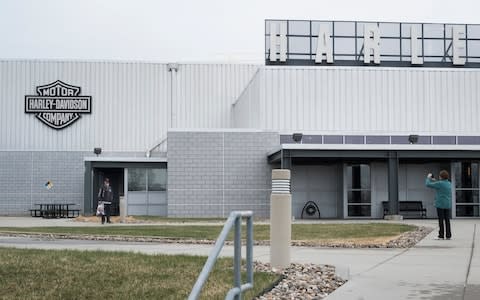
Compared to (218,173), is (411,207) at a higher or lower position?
lower

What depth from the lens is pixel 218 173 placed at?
34375mm

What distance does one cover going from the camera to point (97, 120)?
143ft

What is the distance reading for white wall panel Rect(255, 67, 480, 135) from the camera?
119 ft

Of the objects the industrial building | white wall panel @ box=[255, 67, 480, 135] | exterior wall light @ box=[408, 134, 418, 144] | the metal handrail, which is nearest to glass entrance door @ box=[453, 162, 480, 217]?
the industrial building

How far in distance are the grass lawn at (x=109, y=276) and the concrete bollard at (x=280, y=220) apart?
0.73m

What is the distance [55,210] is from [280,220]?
3053cm

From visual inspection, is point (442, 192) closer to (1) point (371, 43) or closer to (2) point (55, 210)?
(1) point (371, 43)

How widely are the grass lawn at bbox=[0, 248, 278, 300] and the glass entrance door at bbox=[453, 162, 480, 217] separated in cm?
2469

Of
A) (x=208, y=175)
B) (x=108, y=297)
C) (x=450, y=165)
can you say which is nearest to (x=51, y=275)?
Result: (x=108, y=297)

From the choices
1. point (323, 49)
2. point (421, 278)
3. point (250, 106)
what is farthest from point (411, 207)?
point (421, 278)

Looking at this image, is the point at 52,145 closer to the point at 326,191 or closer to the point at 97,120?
the point at 97,120

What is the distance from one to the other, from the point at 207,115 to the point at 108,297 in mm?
37518

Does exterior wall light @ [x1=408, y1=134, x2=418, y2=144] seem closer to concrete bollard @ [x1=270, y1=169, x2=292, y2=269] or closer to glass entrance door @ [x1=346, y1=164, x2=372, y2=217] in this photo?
glass entrance door @ [x1=346, y1=164, x2=372, y2=217]

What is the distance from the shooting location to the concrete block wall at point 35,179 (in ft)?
135
